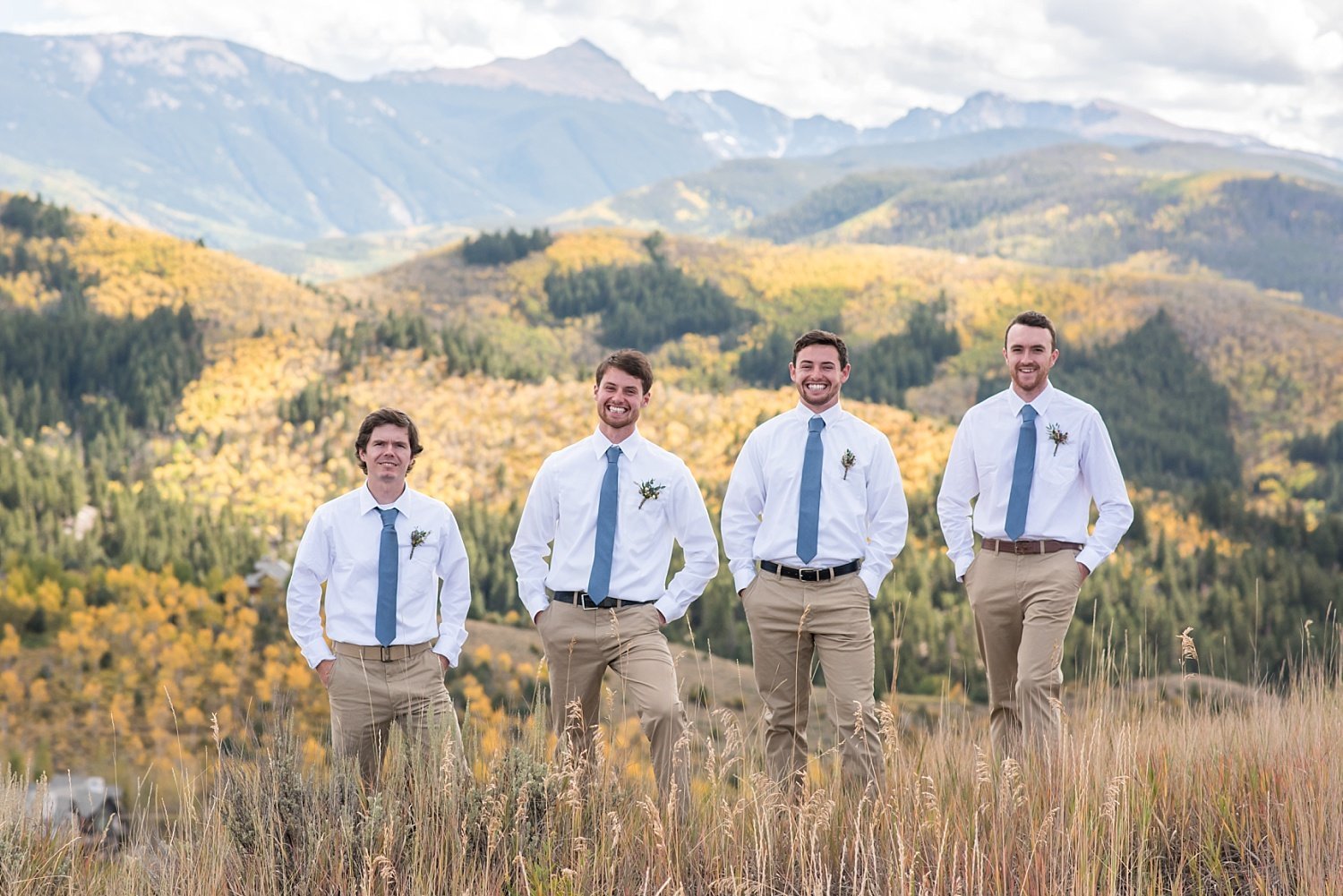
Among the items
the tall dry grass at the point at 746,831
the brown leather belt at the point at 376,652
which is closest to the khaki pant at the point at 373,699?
the brown leather belt at the point at 376,652

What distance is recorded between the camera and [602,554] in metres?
5.83

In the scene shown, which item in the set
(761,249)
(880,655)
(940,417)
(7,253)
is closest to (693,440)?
(940,417)

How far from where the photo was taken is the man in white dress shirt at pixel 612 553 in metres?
5.81

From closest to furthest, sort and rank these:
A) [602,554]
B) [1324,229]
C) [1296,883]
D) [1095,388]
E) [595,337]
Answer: [1296,883]
[602,554]
[1095,388]
[595,337]
[1324,229]

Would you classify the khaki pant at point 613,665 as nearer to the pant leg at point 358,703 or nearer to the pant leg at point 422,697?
the pant leg at point 422,697

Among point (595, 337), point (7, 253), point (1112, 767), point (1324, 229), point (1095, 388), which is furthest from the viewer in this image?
point (1324, 229)

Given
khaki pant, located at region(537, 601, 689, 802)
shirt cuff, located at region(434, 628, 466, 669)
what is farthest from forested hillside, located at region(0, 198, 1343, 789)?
shirt cuff, located at region(434, 628, 466, 669)

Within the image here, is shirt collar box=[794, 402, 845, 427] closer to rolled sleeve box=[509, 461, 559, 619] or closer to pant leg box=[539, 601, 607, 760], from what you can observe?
rolled sleeve box=[509, 461, 559, 619]

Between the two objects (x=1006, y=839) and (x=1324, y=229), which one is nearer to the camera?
(x=1006, y=839)

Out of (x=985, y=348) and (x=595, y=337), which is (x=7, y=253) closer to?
(x=595, y=337)

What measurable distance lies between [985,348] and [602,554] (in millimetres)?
53474

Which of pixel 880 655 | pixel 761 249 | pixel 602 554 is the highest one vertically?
pixel 761 249

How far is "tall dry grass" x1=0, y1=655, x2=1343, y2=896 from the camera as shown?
436 cm

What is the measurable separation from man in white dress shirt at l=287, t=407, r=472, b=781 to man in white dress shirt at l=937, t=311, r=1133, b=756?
255 cm
